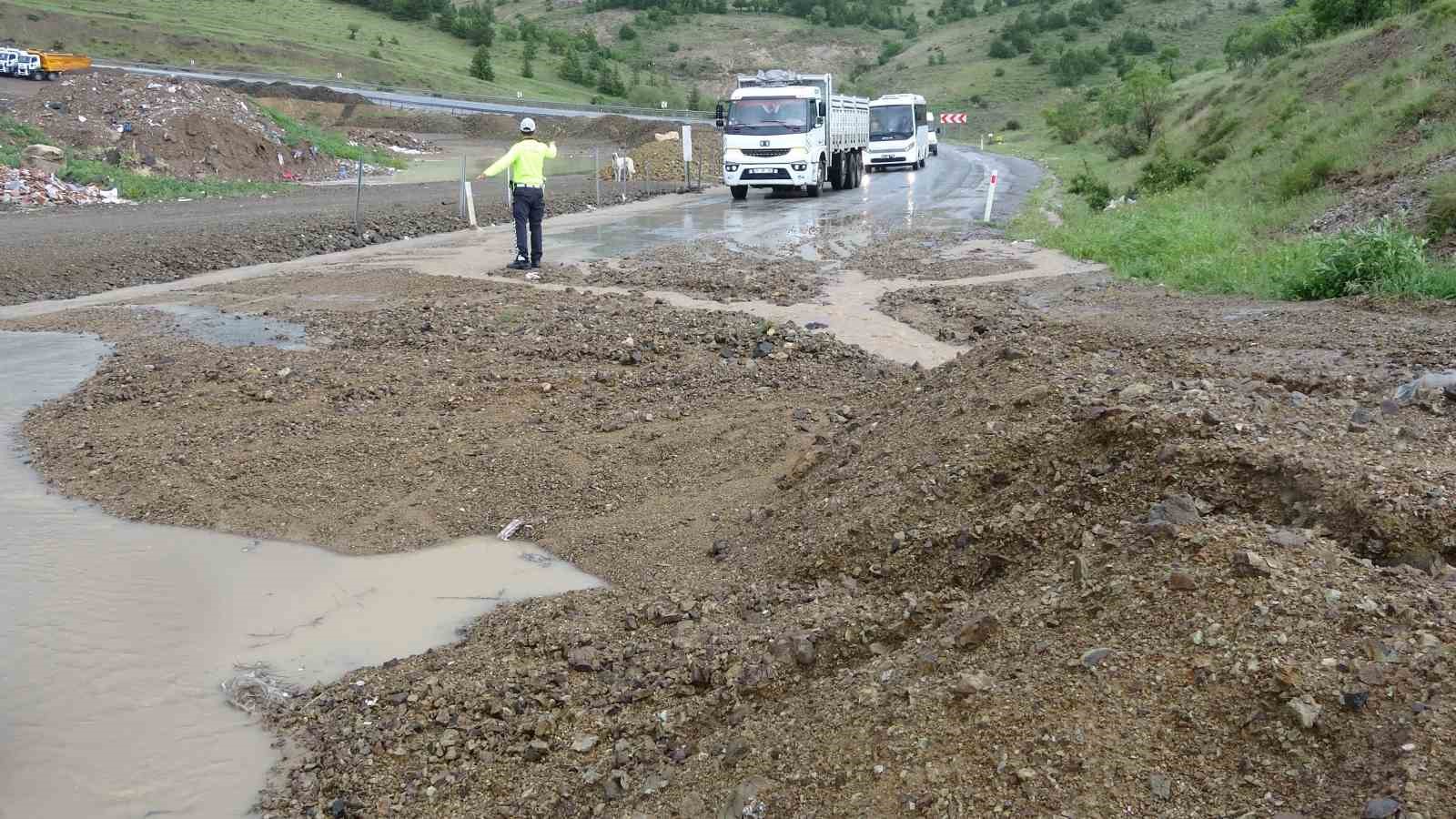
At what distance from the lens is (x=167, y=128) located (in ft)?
109

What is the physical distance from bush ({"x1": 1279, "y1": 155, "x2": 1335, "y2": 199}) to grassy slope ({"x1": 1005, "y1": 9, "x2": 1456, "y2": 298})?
0.02m

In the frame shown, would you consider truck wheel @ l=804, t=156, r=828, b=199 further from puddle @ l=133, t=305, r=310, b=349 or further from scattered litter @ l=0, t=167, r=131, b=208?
puddle @ l=133, t=305, r=310, b=349

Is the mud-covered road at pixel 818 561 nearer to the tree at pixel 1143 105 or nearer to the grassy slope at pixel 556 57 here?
the tree at pixel 1143 105

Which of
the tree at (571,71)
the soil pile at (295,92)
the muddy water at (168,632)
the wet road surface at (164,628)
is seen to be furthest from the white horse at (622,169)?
the tree at (571,71)

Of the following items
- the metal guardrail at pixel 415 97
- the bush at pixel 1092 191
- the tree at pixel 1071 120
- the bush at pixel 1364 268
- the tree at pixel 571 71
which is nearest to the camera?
the bush at pixel 1364 268

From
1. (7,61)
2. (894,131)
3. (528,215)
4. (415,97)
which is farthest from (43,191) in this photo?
(415,97)

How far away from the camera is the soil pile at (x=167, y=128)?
1265 inches

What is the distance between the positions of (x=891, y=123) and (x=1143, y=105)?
30.2ft

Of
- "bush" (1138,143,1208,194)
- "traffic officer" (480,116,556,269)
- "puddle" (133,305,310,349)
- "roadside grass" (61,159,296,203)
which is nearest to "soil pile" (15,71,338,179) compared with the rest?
"roadside grass" (61,159,296,203)

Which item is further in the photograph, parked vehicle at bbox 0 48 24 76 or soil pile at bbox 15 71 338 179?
parked vehicle at bbox 0 48 24 76

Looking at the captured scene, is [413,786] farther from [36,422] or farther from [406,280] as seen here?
[406,280]

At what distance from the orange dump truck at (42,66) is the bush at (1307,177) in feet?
154

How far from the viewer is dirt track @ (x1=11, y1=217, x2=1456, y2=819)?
3547 mm

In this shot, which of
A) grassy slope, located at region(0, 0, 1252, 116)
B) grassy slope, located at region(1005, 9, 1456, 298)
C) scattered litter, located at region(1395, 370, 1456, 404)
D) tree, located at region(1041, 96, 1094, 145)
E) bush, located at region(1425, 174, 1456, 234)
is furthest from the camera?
grassy slope, located at region(0, 0, 1252, 116)
